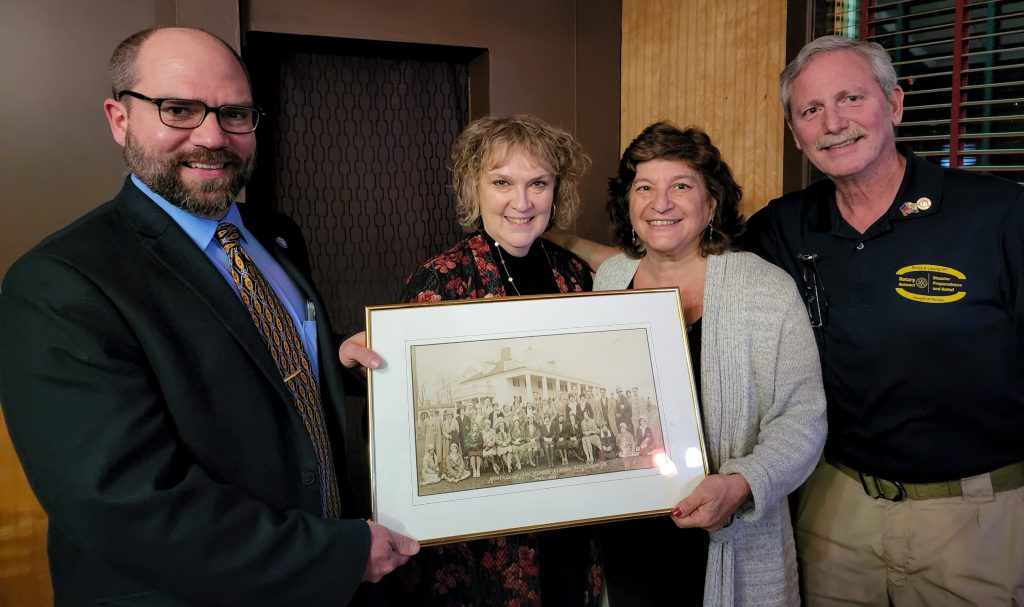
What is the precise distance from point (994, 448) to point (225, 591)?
5.82 feet

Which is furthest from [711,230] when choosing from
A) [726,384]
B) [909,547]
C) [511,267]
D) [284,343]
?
[284,343]

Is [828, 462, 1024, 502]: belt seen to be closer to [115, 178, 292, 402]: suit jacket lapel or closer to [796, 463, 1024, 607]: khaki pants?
[796, 463, 1024, 607]: khaki pants

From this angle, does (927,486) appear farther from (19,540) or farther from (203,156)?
(19,540)

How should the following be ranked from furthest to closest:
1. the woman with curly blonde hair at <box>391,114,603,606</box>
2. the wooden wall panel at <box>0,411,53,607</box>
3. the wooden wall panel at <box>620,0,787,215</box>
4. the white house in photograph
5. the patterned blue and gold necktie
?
1. the wooden wall panel at <box>620,0,787,215</box>
2. the wooden wall panel at <box>0,411,53,607</box>
3. the woman with curly blonde hair at <box>391,114,603,606</box>
4. the white house in photograph
5. the patterned blue and gold necktie

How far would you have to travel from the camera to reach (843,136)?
1.79 metres

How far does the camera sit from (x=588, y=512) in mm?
1436

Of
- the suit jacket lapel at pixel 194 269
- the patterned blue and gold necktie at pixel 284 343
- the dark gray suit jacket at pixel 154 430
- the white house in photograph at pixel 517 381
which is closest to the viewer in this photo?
the dark gray suit jacket at pixel 154 430

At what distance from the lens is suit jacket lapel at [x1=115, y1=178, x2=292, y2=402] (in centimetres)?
122

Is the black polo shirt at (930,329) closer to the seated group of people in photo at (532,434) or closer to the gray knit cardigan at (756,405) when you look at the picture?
the gray knit cardigan at (756,405)

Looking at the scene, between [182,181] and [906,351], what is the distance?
170 cm

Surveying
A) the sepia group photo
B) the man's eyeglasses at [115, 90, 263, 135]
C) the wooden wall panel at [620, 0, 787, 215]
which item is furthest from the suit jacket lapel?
the wooden wall panel at [620, 0, 787, 215]

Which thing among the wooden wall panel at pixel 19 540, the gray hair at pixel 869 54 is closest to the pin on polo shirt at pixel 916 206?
the gray hair at pixel 869 54

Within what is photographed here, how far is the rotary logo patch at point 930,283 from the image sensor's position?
1674 millimetres

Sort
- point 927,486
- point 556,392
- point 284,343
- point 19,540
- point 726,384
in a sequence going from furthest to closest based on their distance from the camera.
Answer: point 19,540, point 927,486, point 726,384, point 556,392, point 284,343
